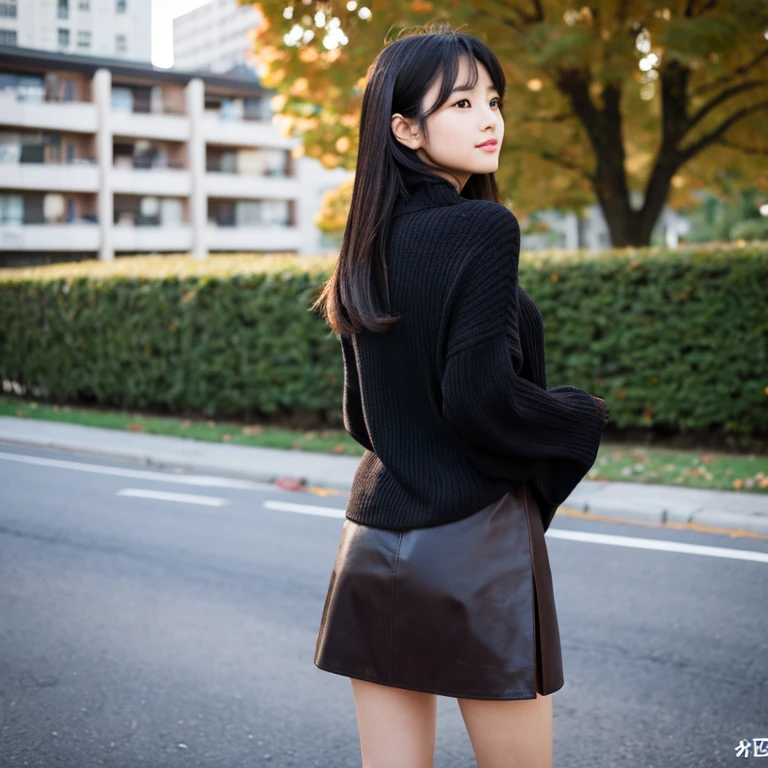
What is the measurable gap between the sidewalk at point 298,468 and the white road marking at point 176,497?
43.2 inches

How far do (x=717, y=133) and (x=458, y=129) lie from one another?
45.3 ft

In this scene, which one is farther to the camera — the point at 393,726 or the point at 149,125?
the point at 149,125

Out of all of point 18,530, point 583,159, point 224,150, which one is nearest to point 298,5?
point 583,159

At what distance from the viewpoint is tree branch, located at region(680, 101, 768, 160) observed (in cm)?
1413

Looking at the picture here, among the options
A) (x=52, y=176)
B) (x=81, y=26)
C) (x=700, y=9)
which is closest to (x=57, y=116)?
(x=52, y=176)

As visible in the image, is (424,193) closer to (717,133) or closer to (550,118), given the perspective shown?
(550,118)

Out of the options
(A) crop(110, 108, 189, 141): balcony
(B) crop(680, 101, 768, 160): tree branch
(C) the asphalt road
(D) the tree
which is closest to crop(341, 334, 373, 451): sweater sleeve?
(C) the asphalt road

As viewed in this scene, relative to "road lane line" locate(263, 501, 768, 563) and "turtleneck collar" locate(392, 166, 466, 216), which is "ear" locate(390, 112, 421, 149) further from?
"road lane line" locate(263, 501, 768, 563)

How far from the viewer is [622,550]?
686cm

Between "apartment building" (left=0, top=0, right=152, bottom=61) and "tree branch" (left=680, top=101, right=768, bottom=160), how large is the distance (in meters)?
8.04

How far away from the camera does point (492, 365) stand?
1809mm

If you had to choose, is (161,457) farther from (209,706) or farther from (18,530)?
(209,706)

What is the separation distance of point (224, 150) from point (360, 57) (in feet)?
156

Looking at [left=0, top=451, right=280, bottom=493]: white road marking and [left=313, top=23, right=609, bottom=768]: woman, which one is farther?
[left=0, top=451, right=280, bottom=493]: white road marking
